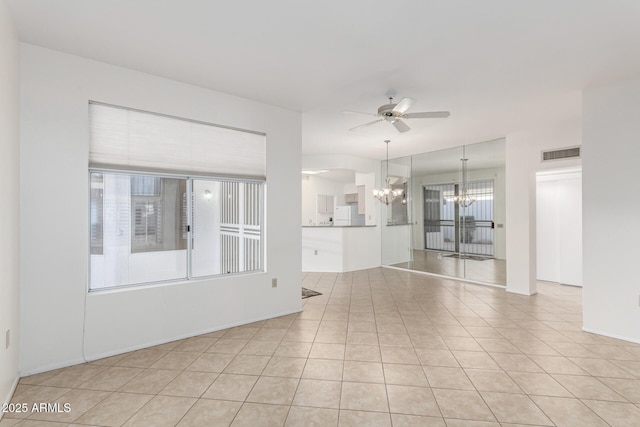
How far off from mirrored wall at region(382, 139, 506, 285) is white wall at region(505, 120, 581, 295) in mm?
416

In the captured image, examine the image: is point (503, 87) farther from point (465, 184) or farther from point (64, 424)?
point (64, 424)

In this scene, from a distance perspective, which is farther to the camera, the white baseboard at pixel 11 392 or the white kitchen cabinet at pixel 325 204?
the white kitchen cabinet at pixel 325 204

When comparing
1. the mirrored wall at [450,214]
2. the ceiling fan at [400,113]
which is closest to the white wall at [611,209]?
the ceiling fan at [400,113]

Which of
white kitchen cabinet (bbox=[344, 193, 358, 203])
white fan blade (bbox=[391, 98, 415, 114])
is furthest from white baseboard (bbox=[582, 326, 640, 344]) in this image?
white kitchen cabinet (bbox=[344, 193, 358, 203])

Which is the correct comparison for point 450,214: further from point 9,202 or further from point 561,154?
point 9,202

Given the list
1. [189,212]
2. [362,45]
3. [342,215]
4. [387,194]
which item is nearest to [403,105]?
[362,45]

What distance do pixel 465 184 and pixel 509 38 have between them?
431cm

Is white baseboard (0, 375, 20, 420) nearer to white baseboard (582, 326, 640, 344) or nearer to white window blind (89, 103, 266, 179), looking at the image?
white window blind (89, 103, 266, 179)

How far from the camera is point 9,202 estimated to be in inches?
88.1

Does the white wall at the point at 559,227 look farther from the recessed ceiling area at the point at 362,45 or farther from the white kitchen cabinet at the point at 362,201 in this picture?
the white kitchen cabinet at the point at 362,201

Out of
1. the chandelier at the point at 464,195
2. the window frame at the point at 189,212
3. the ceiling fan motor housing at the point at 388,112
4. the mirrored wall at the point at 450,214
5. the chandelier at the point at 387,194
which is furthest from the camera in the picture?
the chandelier at the point at 387,194

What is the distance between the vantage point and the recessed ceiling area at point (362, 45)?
84.5 inches

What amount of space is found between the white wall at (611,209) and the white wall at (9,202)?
17.5ft

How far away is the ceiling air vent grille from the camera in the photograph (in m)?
4.52
